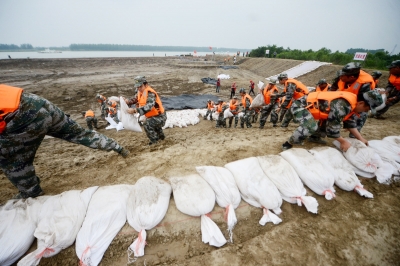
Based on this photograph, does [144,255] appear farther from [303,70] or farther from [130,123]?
[303,70]

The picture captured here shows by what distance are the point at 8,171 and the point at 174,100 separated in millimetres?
8334

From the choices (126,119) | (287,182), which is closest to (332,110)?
(287,182)

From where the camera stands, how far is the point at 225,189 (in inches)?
66.6

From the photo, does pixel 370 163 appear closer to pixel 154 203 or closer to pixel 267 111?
pixel 154 203

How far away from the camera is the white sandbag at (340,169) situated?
1933 millimetres

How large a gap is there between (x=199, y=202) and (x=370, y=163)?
227cm

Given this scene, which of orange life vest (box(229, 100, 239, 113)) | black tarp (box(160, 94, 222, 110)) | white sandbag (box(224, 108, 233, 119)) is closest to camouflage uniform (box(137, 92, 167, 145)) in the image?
white sandbag (box(224, 108, 233, 119))

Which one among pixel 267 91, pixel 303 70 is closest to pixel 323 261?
pixel 267 91

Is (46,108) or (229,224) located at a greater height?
(46,108)

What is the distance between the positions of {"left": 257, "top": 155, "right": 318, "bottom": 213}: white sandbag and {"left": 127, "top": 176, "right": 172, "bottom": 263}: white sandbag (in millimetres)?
1164

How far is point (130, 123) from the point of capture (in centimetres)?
310

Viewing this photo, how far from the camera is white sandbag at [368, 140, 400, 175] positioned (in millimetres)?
2213

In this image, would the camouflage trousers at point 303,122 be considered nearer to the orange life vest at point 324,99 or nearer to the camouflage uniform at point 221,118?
the orange life vest at point 324,99

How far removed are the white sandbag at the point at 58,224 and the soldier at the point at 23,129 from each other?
1.57 feet
